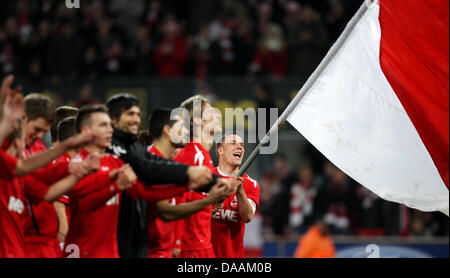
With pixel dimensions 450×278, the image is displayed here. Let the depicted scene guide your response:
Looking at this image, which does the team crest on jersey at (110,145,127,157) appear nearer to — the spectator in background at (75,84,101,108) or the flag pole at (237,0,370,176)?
the flag pole at (237,0,370,176)

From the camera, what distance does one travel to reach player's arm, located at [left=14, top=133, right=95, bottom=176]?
539 centimetres

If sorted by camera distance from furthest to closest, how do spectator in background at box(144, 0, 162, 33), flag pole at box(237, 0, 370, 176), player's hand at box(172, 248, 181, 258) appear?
spectator in background at box(144, 0, 162, 33), player's hand at box(172, 248, 181, 258), flag pole at box(237, 0, 370, 176)

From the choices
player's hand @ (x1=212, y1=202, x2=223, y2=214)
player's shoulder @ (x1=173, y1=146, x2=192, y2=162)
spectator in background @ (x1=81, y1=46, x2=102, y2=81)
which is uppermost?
spectator in background @ (x1=81, y1=46, x2=102, y2=81)

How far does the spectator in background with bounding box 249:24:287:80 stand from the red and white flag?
9784mm

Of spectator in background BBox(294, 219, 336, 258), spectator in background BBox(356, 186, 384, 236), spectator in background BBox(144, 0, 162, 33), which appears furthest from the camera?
spectator in background BBox(144, 0, 162, 33)

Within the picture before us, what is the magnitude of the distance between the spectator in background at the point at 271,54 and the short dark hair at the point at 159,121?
9602 mm

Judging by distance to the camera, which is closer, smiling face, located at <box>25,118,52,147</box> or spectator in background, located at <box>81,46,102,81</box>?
smiling face, located at <box>25,118,52,147</box>

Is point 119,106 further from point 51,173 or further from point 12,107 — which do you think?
point 12,107

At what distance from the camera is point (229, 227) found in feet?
25.9

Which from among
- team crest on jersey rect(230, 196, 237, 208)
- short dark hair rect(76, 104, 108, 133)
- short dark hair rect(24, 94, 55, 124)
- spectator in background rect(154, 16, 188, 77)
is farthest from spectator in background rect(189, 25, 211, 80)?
short dark hair rect(24, 94, 55, 124)

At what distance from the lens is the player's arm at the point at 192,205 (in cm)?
588

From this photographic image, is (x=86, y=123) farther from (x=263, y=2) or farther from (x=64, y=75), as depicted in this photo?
(x=263, y=2)

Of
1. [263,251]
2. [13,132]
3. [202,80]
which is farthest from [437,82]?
[202,80]

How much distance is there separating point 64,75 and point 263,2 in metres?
4.38
